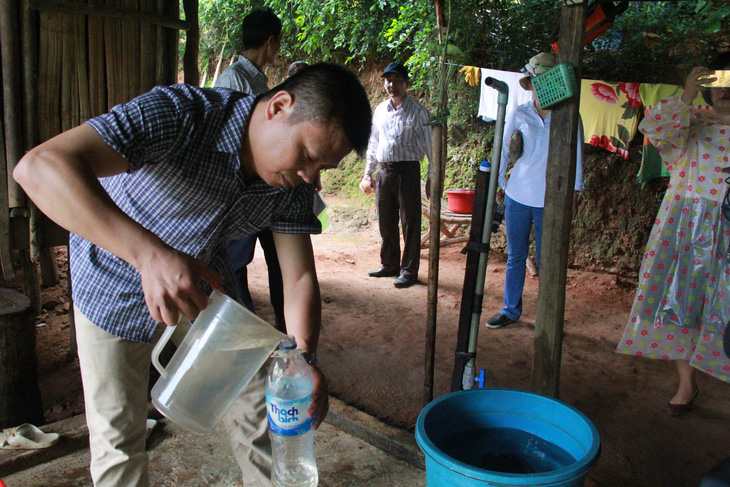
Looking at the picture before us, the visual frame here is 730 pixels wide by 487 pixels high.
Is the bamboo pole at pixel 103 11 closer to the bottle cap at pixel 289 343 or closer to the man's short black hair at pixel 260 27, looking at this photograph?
the man's short black hair at pixel 260 27

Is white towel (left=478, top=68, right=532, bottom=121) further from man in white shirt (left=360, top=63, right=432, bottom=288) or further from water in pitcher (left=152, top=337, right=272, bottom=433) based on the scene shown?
water in pitcher (left=152, top=337, right=272, bottom=433)

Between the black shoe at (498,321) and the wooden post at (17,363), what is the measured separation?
10.8 feet

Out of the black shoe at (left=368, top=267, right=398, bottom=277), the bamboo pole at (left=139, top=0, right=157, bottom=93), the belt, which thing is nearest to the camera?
the bamboo pole at (left=139, top=0, right=157, bottom=93)

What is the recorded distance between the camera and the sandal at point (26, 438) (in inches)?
90.2

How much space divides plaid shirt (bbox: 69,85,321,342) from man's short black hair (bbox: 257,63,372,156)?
0.64 feet

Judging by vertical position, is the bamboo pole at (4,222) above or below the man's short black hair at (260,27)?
below

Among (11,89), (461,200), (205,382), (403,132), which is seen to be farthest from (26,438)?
(461,200)

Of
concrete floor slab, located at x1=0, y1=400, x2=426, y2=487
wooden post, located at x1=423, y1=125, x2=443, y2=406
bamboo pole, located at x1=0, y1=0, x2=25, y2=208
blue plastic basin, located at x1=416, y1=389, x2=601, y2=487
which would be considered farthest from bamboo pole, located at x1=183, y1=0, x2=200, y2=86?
blue plastic basin, located at x1=416, y1=389, x2=601, y2=487

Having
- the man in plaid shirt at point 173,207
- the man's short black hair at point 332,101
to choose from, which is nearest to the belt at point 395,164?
the man in plaid shirt at point 173,207

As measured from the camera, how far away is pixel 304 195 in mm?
1790

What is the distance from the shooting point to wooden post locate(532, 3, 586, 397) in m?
1.99

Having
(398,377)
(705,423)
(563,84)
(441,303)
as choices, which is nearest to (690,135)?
(563,84)

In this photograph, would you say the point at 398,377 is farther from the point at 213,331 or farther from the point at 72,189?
the point at 72,189

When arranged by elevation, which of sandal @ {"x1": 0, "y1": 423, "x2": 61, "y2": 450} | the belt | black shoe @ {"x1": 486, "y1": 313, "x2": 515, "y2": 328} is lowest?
black shoe @ {"x1": 486, "y1": 313, "x2": 515, "y2": 328}
